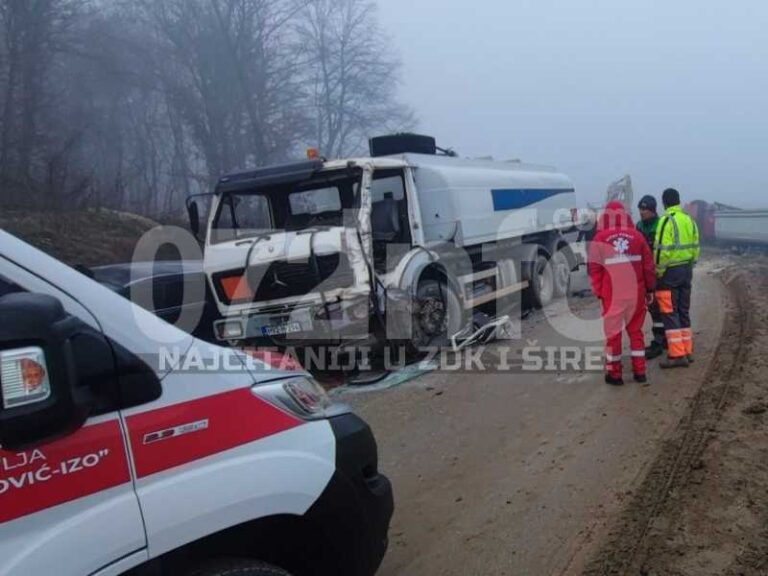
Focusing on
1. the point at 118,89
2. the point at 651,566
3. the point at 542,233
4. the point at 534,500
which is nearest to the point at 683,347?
the point at 534,500

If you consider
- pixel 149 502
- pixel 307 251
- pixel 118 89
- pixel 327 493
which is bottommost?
pixel 327 493

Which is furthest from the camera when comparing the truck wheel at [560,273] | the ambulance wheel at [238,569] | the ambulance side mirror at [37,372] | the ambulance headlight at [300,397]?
the truck wheel at [560,273]

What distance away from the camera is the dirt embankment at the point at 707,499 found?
125 inches

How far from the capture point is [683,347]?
6637 millimetres

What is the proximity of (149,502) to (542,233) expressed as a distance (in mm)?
10710

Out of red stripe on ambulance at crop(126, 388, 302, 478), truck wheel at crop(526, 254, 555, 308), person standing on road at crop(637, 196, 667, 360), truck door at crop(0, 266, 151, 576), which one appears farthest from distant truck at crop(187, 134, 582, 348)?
truck door at crop(0, 266, 151, 576)

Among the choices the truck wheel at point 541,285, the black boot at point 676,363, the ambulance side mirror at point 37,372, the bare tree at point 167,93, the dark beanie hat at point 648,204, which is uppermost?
the bare tree at point 167,93

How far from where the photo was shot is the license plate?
693cm

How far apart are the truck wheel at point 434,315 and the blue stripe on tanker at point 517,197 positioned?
85.9 inches

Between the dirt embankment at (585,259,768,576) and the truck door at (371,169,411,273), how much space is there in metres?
3.62

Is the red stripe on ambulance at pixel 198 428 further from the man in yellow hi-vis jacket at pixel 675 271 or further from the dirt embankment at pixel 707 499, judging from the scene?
the man in yellow hi-vis jacket at pixel 675 271

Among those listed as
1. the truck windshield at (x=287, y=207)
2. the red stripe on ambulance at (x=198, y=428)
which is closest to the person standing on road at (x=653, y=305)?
the truck windshield at (x=287, y=207)

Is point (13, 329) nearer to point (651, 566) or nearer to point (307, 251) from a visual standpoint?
point (651, 566)

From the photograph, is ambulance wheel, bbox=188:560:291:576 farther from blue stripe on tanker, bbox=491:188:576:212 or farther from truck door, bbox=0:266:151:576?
blue stripe on tanker, bbox=491:188:576:212
